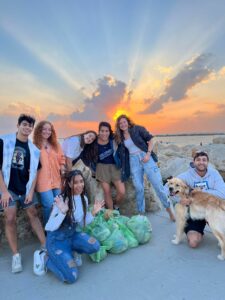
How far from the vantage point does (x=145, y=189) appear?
5.96 meters

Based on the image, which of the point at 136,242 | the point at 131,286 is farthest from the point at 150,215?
the point at 131,286

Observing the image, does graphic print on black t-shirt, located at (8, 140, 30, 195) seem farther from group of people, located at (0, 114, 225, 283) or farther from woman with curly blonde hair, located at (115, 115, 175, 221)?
woman with curly blonde hair, located at (115, 115, 175, 221)

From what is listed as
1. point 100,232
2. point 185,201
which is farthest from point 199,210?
point 100,232

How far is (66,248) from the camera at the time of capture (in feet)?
11.8

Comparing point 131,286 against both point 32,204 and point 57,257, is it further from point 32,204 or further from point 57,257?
point 32,204

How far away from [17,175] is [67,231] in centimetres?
109

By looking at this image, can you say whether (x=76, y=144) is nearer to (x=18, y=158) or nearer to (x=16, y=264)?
(x=18, y=158)

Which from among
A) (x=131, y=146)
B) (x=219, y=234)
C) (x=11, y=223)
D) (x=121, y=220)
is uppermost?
(x=131, y=146)

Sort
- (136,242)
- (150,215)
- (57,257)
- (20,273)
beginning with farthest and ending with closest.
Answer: (150,215), (136,242), (20,273), (57,257)

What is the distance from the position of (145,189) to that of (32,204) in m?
2.76

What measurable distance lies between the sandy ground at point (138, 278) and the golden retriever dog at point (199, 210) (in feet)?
0.98

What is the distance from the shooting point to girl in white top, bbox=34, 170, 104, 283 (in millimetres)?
3447

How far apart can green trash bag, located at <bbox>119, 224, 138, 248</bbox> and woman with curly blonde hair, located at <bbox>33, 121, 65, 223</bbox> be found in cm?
122

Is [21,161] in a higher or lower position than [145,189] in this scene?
higher
